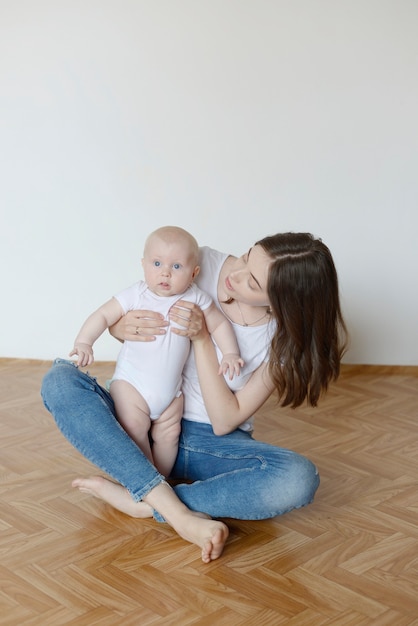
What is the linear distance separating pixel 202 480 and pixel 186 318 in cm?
39

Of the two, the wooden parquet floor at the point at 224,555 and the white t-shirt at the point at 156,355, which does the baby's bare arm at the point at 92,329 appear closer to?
the white t-shirt at the point at 156,355

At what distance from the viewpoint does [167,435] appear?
210 centimetres

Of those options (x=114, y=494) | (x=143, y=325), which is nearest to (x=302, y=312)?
(x=143, y=325)

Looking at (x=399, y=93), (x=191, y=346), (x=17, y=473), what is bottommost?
(x=17, y=473)

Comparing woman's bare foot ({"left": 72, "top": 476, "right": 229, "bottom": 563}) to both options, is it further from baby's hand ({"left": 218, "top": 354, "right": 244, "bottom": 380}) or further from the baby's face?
the baby's face

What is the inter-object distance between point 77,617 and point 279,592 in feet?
1.30

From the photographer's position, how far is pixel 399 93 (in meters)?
3.29

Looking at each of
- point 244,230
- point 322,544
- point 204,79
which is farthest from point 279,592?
point 204,79

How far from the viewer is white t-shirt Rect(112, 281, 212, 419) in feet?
6.64

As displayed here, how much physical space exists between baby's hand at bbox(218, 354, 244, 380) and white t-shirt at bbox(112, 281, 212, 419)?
10cm

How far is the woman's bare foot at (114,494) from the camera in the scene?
201 centimetres

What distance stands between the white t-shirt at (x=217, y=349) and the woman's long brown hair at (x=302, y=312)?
91 millimetres

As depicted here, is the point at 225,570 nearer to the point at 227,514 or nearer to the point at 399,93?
the point at 227,514

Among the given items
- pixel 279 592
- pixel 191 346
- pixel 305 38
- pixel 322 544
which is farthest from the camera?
pixel 305 38
